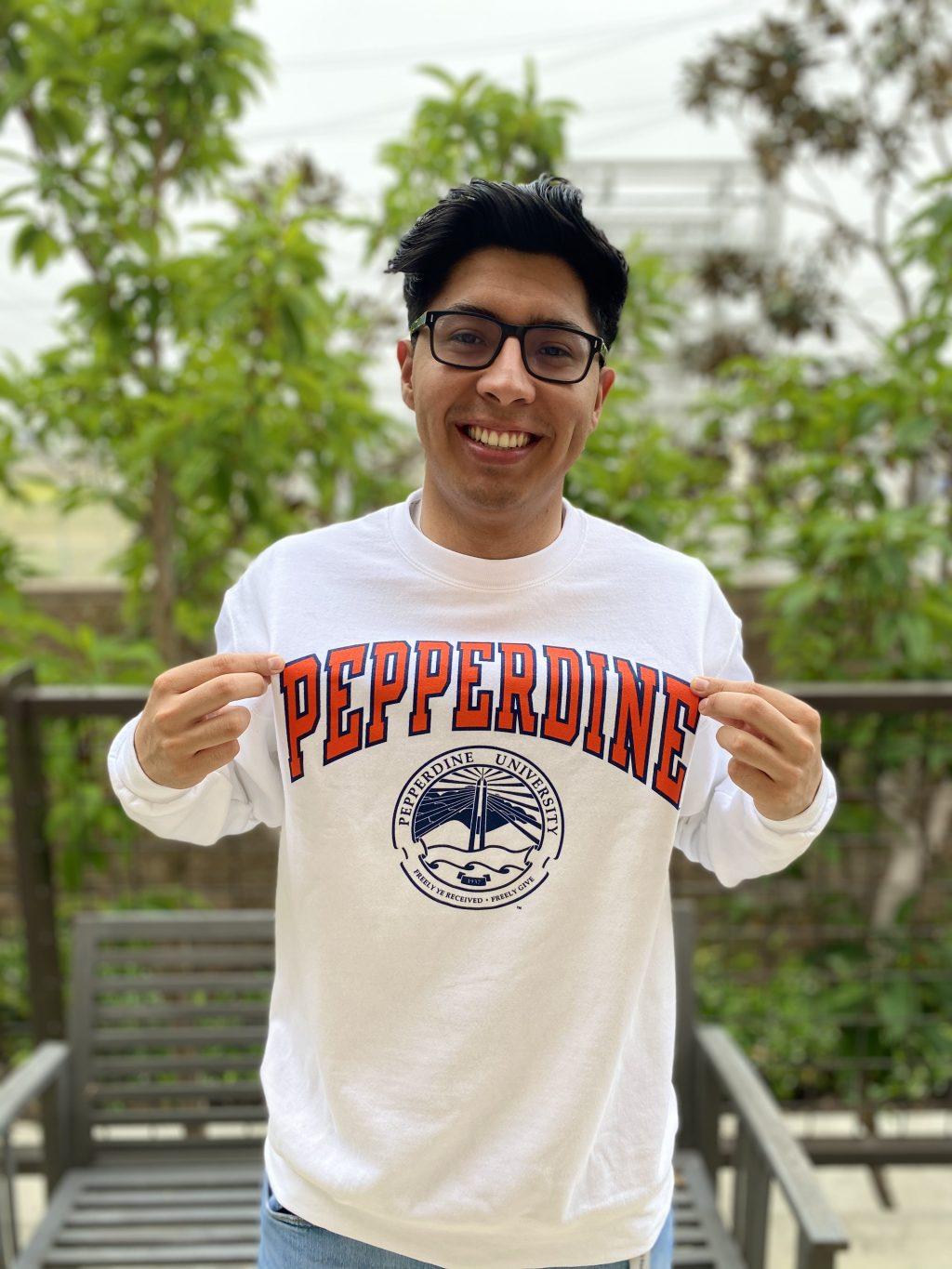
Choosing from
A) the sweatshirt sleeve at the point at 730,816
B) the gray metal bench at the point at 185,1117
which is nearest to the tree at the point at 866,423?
the gray metal bench at the point at 185,1117

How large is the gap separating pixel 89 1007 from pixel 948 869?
2650 millimetres

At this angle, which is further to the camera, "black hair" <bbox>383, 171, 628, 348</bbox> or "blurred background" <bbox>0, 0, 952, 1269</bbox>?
"blurred background" <bbox>0, 0, 952, 1269</bbox>

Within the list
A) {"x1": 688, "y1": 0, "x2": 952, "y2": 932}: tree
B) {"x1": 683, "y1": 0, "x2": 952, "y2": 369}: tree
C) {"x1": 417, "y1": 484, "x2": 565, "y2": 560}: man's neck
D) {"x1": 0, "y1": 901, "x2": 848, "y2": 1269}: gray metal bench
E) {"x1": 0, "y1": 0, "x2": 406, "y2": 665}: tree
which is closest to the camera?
{"x1": 417, "y1": 484, "x2": 565, "y2": 560}: man's neck

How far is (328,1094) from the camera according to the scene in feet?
3.29

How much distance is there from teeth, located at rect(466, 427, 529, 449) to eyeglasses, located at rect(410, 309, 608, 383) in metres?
0.05

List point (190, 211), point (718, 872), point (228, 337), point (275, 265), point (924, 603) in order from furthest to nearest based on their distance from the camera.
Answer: point (190, 211) < point (924, 603) < point (228, 337) < point (275, 265) < point (718, 872)

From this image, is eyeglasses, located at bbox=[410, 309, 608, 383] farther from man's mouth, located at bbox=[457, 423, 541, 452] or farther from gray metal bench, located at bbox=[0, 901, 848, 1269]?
gray metal bench, located at bbox=[0, 901, 848, 1269]

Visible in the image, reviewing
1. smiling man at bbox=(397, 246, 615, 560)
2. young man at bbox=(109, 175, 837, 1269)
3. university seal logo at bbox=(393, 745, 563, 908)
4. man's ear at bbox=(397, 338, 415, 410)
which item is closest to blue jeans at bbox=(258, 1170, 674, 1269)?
young man at bbox=(109, 175, 837, 1269)

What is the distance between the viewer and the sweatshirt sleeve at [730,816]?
97 centimetres

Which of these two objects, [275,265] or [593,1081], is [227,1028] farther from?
[275,265]

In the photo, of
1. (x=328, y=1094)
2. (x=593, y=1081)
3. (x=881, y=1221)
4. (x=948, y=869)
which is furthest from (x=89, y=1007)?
(x=948, y=869)

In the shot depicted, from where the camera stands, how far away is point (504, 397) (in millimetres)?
923

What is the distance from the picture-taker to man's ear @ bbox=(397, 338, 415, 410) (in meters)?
1.03

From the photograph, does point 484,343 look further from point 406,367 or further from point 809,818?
point 809,818
